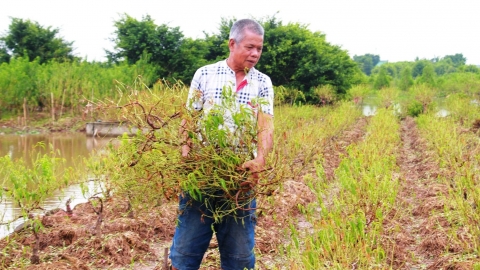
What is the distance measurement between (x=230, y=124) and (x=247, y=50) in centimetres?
34

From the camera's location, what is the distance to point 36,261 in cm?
352

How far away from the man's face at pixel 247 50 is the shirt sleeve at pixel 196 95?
0.18m

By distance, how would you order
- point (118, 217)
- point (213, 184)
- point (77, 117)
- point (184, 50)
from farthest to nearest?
point (184, 50) < point (77, 117) < point (118, 217) < point (213, 184)

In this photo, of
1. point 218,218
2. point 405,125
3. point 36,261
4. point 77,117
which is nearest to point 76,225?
point 36,261

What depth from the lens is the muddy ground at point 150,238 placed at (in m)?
3.56

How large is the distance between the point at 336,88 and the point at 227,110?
1657 cm

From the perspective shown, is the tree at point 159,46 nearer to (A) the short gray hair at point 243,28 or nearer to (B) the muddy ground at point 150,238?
(B) the muddy ground at point 150,238

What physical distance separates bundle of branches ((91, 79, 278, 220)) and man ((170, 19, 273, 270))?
2.3 inches

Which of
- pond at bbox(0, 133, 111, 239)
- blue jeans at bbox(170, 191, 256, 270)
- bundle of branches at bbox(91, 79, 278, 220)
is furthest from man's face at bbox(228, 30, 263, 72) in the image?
pond at bbox(0, 133, 111, 239)

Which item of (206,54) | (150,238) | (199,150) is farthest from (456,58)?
(199,150)

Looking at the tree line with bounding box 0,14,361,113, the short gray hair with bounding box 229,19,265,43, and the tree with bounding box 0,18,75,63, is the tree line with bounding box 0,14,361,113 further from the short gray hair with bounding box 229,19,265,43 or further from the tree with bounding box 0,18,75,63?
the short gray hair with bounding box 229,19,265,43

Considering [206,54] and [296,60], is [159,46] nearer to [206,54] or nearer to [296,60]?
[206,54]

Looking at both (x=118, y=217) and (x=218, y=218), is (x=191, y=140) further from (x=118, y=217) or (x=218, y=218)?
(x=118, y=217)

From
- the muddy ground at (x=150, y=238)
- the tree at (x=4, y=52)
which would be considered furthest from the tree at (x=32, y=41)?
the muddy ground at (x=150, y=238)
